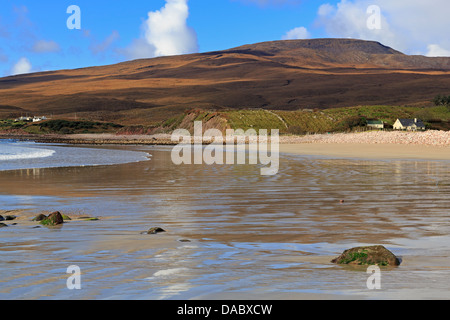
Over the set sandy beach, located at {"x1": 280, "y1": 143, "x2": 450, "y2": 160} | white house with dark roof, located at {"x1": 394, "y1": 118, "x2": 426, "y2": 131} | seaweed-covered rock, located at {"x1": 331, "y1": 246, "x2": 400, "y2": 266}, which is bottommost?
seaweed-covered rock, located at {"x1": 331, "y1": 246, "x2": 400, "y2": 266}

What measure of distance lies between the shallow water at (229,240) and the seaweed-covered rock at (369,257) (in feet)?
0.64

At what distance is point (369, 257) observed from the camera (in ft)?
28.2

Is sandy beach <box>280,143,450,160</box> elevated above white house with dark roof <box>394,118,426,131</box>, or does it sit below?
below

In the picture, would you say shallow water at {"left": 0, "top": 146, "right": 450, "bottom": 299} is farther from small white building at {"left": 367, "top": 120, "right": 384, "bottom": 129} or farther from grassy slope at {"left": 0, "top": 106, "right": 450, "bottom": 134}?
grassy slope at {"left": 0, "top": 106, "right": 450, "bottom": 134}

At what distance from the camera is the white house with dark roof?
285 feet

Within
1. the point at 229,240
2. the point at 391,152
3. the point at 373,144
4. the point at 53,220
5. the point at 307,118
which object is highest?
the point at 307,118

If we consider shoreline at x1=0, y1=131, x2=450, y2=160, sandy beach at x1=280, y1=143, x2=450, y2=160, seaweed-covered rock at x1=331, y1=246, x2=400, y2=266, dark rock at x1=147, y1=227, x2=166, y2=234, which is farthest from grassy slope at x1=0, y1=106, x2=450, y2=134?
seaweed-covered rock at x1=331, y1=246, x2=400, y2=266

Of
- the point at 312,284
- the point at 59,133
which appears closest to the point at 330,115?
the point at 59,133

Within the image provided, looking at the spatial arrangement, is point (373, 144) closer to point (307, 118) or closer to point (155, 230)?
point (307, 118)

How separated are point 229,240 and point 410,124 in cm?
8207

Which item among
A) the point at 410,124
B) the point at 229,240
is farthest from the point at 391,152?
the point at 410,124

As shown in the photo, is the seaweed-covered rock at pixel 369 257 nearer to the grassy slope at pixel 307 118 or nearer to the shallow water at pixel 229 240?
the shallow water at pixel 229 240

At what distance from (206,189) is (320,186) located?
4075mm

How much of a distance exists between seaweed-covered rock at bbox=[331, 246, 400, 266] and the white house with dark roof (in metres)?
80.8
